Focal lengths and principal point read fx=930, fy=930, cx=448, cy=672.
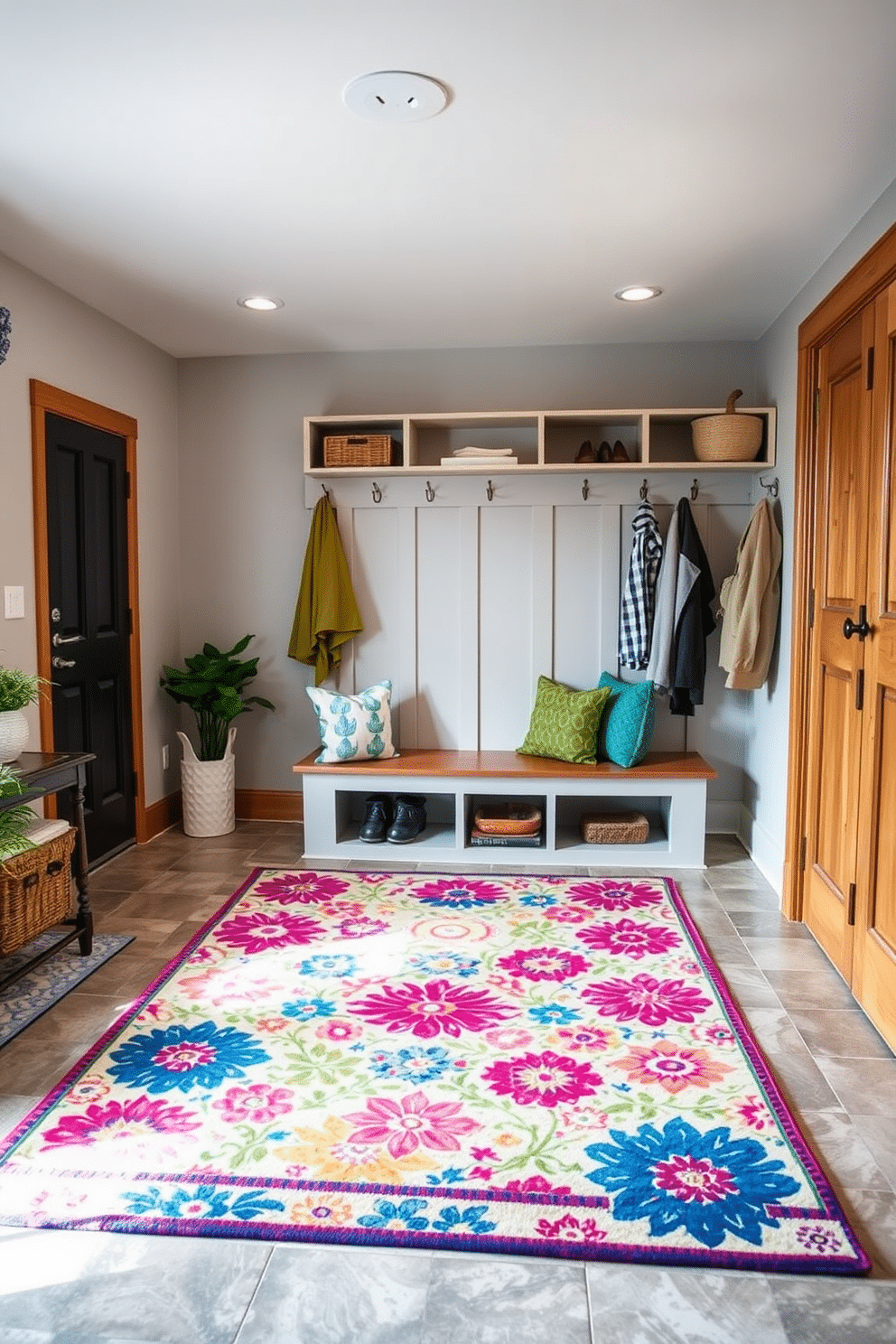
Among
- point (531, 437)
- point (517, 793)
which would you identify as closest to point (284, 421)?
point (531, 437)

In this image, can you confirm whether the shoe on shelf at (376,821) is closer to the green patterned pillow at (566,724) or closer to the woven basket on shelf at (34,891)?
the green patterned pillow at (566,724)

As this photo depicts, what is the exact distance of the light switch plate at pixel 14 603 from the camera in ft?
11.1

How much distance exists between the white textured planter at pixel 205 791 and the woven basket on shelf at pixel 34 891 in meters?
1.49

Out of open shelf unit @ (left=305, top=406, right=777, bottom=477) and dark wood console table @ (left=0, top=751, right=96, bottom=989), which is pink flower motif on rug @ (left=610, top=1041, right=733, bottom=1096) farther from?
open shelf unit @ (left=305, top=406, right=777, bottom=477)

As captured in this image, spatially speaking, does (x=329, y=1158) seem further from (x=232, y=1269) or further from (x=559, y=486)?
(x=559, y=486)

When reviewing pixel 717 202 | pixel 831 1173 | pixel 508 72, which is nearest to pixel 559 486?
pixel 717 202

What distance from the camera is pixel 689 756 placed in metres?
4.46

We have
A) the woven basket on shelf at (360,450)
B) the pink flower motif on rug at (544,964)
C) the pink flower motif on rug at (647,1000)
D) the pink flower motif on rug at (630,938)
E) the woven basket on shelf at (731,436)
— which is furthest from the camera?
the woven basket on shelf at (360,450)

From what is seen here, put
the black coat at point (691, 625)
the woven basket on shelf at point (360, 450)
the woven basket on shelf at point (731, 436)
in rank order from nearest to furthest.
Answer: the woven basket on shelf at point (731, 436), the black coat at point (691, 625), the woven basket on shelf at point (360, 450)

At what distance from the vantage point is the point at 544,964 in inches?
122

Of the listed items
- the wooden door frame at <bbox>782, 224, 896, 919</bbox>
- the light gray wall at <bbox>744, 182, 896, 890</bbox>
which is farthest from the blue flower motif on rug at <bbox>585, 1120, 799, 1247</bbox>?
the light gray wall at <bbox>744, 182, 896, 890</bbox>

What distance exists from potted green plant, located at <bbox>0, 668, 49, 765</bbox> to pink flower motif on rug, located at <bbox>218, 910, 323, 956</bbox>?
98 cm

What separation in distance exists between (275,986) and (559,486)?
2.74 metres

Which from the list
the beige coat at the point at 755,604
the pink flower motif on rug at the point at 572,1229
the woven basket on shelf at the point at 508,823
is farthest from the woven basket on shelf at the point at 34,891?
the beige coat at the point at 755,604
